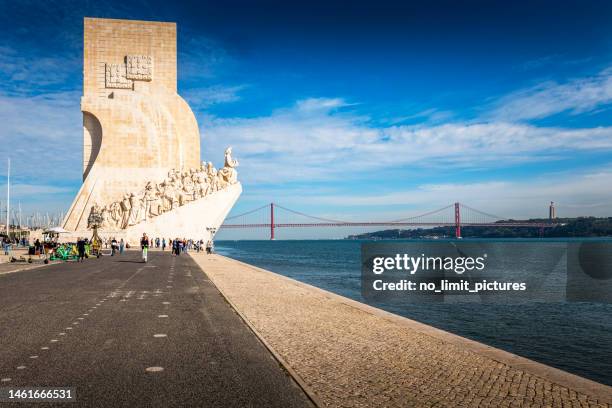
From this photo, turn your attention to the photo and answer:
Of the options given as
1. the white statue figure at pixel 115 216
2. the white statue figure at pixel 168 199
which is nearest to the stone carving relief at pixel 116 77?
the white statue figure at pixel 115 216

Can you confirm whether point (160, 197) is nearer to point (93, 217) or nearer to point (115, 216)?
point (115, 216)

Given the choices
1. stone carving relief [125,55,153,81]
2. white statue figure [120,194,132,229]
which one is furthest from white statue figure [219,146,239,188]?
stone carving relief [125,55,153,81]

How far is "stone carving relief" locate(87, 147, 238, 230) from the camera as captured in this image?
40531 mm

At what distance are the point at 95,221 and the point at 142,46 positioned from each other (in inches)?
735

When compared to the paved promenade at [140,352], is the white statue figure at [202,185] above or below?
above

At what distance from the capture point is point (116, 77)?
49.4m

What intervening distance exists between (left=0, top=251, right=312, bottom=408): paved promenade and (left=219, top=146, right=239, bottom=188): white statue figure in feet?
110

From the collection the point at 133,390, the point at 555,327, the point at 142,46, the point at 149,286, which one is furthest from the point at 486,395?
the point at 142,46

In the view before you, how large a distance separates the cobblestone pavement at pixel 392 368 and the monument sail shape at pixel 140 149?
111ft

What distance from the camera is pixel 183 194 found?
41.1m

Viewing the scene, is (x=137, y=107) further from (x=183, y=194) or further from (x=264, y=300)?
(x=264, y=300)

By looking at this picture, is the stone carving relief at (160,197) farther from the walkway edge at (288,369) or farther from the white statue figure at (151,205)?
the walkway edge at (288,369)

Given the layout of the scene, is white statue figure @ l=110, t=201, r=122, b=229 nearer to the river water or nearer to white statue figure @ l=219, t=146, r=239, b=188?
white statue figure @ l=219, t=146, r=239, b=188

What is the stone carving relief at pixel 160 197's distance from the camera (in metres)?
40.5
